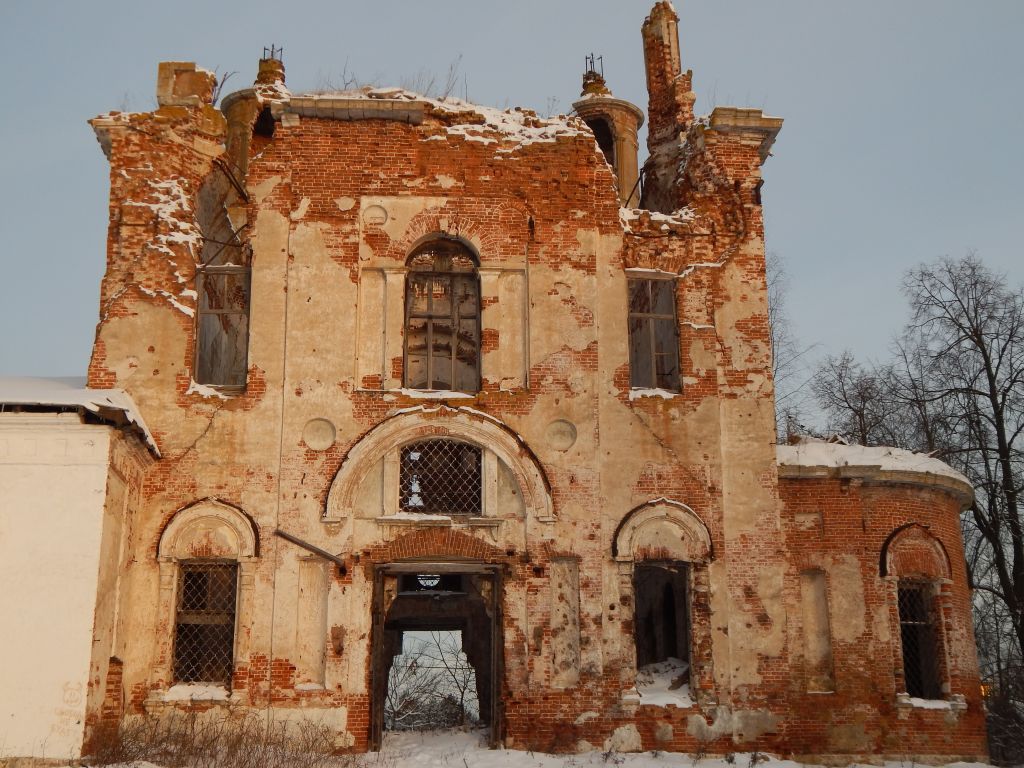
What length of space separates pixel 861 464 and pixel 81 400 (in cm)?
929

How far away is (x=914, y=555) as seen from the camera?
1455 centimetres

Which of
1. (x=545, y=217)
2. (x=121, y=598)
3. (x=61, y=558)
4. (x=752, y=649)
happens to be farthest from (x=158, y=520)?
(x=752, y=649)

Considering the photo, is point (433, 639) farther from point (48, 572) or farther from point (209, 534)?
point (48, 572)

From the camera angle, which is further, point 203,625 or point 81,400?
point 203,625

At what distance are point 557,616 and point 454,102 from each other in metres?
6.81

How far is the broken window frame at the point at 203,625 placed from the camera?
13.2 metres

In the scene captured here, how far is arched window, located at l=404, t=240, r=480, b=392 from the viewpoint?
1470 centimetres

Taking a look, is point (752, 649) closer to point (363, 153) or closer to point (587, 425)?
point (587, 425)

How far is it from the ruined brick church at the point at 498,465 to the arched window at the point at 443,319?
2.7 inches

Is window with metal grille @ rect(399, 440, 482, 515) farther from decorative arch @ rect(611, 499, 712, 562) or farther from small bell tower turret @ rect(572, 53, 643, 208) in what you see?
small bell tower turret @ rect(572, 53, 643, 208)

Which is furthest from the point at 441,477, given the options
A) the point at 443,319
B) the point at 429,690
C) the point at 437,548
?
the point at 429,690

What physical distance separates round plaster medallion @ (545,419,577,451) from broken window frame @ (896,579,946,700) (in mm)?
4561

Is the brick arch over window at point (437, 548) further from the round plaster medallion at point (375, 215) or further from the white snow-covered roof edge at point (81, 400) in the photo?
Answer: the round plaster medallion at point (375, 215)

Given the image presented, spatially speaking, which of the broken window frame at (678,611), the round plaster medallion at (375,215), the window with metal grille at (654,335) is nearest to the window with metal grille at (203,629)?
the round plaster medallion at (375,215)
